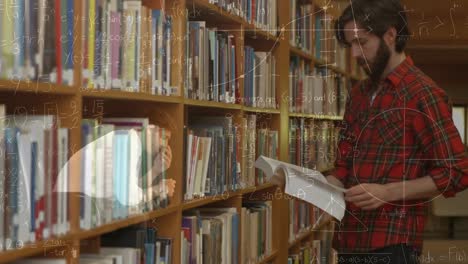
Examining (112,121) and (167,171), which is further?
(167,171)

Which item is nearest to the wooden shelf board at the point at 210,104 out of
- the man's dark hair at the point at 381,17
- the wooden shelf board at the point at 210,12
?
the wooden shelf board at the point at 210,12

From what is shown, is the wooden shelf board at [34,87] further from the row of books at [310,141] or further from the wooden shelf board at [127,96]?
the row of books at [310,141]

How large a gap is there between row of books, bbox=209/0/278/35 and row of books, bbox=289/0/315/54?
13 centimetres

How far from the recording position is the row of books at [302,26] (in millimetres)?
2736

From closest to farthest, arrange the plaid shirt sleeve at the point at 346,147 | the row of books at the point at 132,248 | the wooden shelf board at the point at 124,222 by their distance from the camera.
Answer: the wooden shelf board at the point at 124,222 < the row of books at the point at 132,248 < the plaid shirt sleeve at the point at 346,147

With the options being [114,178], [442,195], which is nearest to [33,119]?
[114,178]

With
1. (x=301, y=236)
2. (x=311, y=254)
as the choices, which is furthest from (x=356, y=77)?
(x=311, y=254)

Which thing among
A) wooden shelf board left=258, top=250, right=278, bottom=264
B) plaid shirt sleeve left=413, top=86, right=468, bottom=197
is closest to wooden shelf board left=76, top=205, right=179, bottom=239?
plaid shirt sleeve left=413, top=86, right=468, bottom=197

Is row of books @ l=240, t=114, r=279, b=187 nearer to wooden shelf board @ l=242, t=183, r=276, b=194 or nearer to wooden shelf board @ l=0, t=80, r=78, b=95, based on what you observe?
wooden shelf board @ l=242, t=183, r=276, b=194

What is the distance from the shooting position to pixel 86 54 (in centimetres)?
136

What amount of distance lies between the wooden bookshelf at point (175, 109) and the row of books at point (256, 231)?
5 centimetres

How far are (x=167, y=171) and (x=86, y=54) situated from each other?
540mm

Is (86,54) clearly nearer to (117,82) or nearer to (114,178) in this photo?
(117,82)

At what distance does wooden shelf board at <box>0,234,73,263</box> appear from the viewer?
113cm
